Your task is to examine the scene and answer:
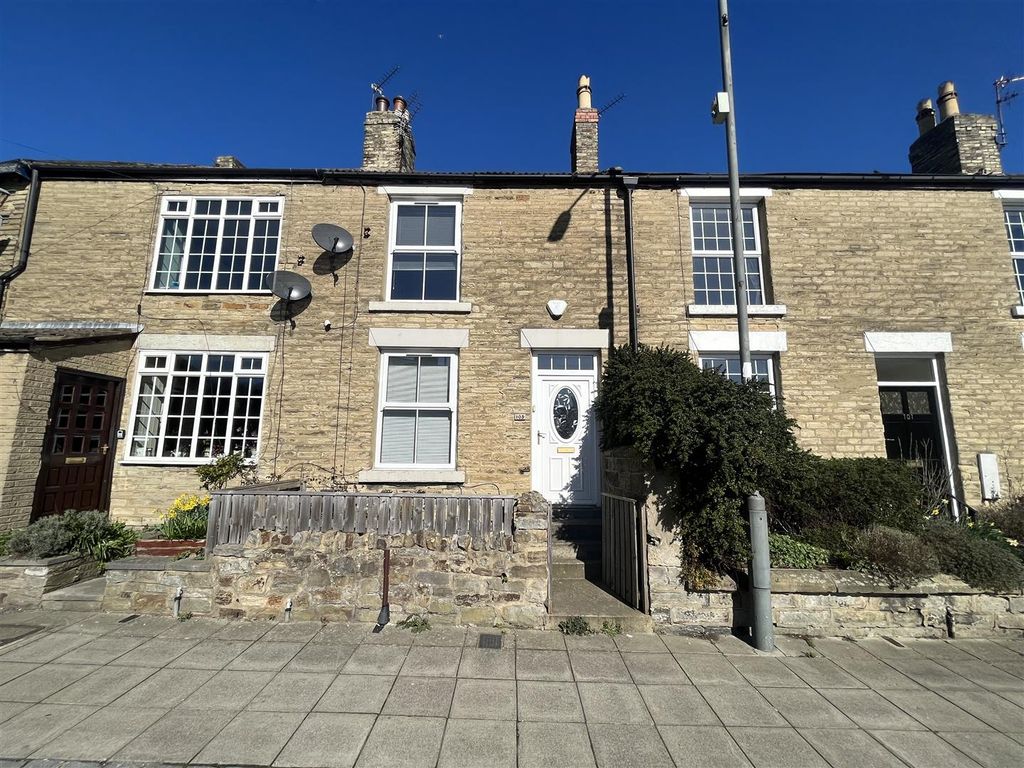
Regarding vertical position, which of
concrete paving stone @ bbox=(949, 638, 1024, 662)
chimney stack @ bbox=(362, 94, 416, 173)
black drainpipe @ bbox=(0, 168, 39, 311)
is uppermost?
chimney stack @ bbox=(362, 94, 416, 173)

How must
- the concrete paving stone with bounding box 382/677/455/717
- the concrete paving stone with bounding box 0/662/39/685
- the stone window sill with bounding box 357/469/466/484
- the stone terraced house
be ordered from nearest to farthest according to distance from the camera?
the concrete paving stone with bounding box 382/677/455/717, the concrete paving stone with bounding box 0/662/39/685, the stone window sill with bounding box 357/469/466/484, the stone terraced house

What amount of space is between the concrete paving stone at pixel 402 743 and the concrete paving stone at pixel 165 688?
174cm

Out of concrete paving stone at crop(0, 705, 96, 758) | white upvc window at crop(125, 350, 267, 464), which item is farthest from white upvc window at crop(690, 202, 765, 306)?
concrete paving stone at crop(0, 705, 96, 758)

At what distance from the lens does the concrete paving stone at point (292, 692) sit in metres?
3.71

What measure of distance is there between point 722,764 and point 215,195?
11000 millimetres

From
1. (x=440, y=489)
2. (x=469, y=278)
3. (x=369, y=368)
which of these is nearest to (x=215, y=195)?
(x=369, y=368)

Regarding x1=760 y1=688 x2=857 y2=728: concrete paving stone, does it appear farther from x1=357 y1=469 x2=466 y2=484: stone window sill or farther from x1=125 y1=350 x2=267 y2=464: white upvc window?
x1=125 y1=350 x2=267 y2=464: white upvc window

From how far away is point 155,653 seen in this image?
460 centimetres

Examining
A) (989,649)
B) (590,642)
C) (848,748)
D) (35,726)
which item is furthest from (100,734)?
(989,649)

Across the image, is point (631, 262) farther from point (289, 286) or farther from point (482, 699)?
point (482, 699)

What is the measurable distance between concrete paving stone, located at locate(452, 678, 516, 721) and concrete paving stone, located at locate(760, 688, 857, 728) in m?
2.17

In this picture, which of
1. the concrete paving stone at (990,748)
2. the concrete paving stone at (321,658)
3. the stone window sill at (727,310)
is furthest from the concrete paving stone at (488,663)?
the stone window sill at (727,310)

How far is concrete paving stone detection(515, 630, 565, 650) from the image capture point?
4801 millimetres

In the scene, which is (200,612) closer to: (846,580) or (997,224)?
(846,580)
